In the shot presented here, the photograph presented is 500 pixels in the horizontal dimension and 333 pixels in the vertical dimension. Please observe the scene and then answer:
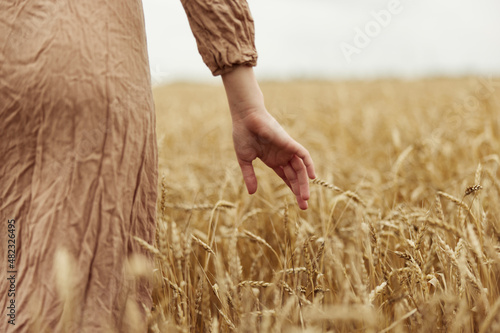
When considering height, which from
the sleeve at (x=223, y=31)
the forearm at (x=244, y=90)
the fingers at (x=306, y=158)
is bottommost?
the fingers at (x=306, y=158)

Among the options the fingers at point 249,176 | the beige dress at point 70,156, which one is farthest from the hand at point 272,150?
the beige dress at point 70,156

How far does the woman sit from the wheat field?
11 centimetres

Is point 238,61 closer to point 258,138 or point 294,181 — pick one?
point 258,138

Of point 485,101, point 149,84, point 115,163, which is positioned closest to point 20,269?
point 115,163

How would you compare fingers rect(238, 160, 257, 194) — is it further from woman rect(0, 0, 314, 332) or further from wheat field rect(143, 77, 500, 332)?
woman rect(0, 0, 314, 332)

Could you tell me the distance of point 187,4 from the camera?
875mm

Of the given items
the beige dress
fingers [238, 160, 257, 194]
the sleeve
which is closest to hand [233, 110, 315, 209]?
fingers [238, 160, 257, 194]

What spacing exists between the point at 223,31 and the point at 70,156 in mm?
324

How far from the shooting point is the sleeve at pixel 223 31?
0.86m

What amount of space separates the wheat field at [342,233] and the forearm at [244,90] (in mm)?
193

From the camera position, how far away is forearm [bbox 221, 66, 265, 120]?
88 cm

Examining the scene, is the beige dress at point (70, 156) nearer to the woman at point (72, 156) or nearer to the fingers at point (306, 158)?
the woman at point (72, 156)

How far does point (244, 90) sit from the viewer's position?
0.89 m

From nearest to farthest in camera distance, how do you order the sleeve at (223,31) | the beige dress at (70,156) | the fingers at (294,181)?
the beige dress at (70,156), the sleeve at (223,31), the fingers at (294,181)
